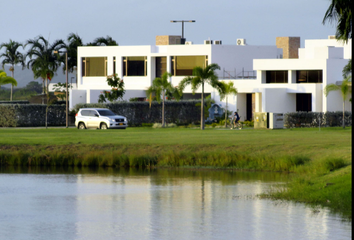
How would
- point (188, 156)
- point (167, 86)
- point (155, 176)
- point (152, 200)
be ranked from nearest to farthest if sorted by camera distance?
point (152, 200) → point (155, 176) → point (188, 156) → point (167, 86)

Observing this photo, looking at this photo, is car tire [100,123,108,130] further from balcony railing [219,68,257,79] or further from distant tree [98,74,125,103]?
balcony railing [219,68,257,79]

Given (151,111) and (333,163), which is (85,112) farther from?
(333,163)

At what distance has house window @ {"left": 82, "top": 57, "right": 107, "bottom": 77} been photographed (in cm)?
6625

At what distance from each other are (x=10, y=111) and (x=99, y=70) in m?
16.8

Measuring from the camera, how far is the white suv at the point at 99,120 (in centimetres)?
4525

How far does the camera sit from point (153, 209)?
655 inches

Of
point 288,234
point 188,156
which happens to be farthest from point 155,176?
point 288,234

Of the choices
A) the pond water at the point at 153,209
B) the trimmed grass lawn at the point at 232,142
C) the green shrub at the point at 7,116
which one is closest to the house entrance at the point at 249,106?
the green shrub at the point at 7,116

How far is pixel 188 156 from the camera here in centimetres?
2714

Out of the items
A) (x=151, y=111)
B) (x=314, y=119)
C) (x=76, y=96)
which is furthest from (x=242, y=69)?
(x=314, y=119)

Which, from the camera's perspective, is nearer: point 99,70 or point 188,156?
point 188,156

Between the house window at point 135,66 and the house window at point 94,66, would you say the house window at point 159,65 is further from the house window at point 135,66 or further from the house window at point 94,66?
the house window at point 94,66

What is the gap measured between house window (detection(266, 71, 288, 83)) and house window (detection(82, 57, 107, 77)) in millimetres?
17410

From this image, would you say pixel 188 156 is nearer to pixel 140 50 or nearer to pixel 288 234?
pixel 288 234
